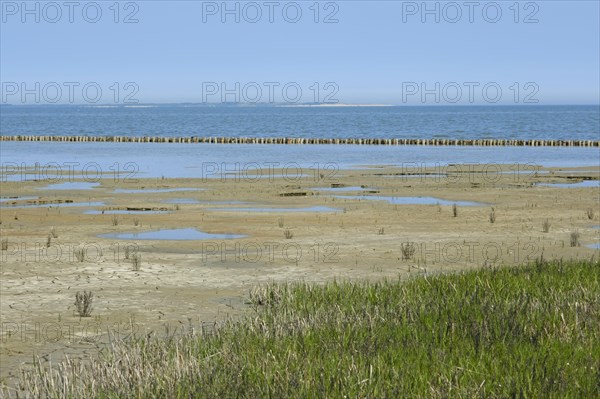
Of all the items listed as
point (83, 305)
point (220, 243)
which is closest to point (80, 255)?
point (220, 243)

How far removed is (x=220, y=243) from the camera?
23.2 meters

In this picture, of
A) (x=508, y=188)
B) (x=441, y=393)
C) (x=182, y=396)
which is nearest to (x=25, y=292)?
(x=182, y=396)

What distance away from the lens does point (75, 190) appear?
128 feet

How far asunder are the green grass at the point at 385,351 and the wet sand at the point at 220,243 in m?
1.91

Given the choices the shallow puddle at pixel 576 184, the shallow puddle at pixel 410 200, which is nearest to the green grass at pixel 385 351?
the shallow puddle at pixel 410 200

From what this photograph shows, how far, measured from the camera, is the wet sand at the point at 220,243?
49.3 feet

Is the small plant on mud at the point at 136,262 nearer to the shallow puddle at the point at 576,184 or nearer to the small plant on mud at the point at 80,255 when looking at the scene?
the small plant on mud at the point at 80,255

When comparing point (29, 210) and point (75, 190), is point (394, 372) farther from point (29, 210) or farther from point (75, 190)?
point (75, 190)

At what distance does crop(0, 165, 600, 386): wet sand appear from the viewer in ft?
49.3

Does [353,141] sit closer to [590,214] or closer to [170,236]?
[590,214]

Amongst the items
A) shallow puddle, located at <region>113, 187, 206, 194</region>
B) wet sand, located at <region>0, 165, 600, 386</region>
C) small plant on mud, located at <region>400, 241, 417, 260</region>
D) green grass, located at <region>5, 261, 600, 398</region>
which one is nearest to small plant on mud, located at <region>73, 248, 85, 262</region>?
wet sand, located at <region>0, 165, 600, 386</region>

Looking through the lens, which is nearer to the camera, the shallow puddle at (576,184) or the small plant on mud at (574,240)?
the small plant on mud at (574,240)

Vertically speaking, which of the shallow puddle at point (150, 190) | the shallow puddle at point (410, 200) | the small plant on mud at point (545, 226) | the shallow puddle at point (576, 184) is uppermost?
the shallow puddle at point (150, 190)

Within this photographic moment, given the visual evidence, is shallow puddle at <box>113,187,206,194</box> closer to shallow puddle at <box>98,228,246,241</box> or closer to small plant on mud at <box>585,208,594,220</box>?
shallow puddle at <box>98,228,246,241</box>
